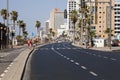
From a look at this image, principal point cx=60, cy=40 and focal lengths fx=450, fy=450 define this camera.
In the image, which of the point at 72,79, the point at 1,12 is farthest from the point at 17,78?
the point at 1,12

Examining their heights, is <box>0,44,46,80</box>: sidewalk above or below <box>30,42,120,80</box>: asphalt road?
above

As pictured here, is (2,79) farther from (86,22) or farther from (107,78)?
(86,22)

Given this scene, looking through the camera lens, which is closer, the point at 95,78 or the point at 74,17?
the point at 95,78

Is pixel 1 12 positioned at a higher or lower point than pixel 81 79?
higher

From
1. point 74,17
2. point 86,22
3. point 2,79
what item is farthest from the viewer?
point 74,17

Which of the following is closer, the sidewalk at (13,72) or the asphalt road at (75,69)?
the sidewalk at (13,72)

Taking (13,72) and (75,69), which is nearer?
(13,72)

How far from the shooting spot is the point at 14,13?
14162 centimetres

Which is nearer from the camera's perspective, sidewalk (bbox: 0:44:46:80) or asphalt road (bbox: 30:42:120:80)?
sidewalk (bbox: 0:44:46:80)

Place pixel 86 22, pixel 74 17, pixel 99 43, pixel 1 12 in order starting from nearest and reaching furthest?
pixel 99 43 < pixel 1 12 < pixel 86 22 < pixel 74 17

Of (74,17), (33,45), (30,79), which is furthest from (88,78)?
(74,17)

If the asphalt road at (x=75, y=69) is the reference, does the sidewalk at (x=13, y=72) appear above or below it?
above

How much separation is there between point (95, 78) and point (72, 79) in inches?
41.6

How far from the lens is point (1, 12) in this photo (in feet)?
438
